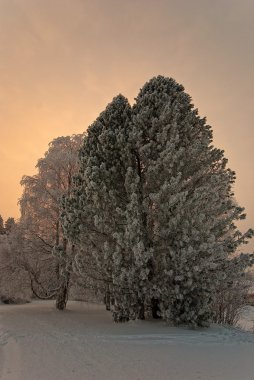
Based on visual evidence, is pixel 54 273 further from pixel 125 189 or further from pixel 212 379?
pixel 212 379

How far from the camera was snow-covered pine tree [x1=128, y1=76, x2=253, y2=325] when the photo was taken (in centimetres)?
1377

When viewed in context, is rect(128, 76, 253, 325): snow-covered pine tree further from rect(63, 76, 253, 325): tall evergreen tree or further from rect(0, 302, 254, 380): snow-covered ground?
rect(0, 302, 254, 380): snow-covered ground

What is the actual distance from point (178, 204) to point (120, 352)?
5.70m

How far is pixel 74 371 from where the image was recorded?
8.34 meters

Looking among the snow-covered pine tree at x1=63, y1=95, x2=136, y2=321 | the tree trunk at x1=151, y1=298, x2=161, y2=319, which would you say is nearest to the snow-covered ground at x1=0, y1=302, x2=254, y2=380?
the tree trunk at x1=151, y1=298, x2=161, y2=319

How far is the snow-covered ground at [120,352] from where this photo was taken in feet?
27.3

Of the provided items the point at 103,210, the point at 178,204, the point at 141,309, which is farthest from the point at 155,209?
the point at 141,309

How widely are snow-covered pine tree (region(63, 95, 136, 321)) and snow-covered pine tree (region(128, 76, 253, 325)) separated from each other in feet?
2.21

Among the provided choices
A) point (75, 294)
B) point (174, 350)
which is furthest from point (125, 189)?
point (75, 294)

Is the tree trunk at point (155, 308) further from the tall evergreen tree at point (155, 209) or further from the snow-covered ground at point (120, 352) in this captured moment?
the snow-covered ground at point (120, 352)

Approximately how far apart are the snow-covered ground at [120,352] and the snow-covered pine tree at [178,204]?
56.5 inches

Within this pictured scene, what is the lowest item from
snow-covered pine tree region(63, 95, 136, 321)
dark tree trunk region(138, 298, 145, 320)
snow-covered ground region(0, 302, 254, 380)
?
snow-covered ground region(0, 302, 254, 380)

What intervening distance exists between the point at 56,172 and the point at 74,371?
14.2 m

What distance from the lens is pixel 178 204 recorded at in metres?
14.1
